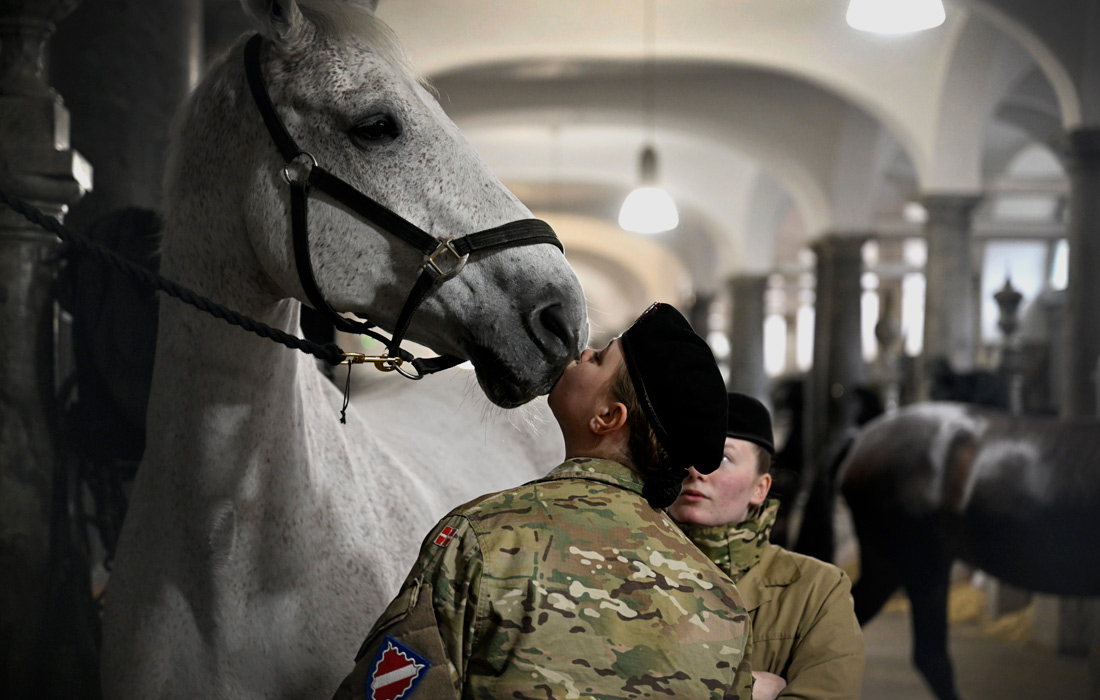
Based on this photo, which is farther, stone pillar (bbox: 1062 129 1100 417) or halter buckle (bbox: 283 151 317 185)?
stone pillar (bbox: 1062 129 1100 417)

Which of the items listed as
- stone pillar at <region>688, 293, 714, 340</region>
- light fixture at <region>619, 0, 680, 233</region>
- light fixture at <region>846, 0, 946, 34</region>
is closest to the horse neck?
light fixture at <region>846, 0, 946, 34</region>

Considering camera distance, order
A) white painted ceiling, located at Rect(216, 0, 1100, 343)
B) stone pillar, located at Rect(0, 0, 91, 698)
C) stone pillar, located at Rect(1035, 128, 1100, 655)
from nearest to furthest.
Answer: stone pillar, located at Rect(0, 0, 91, 698) → stone pillar, located at Rect(1035, 128, 1100, 655) → white painted ceiling, located at Rect(216, 0, 1100, 343)

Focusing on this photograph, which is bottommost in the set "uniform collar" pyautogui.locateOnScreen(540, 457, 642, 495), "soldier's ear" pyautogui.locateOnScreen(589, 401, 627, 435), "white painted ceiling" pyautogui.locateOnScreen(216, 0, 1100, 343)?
"uniform collar" pyautogui.locateOnScreen(540, 457, 642, 495)

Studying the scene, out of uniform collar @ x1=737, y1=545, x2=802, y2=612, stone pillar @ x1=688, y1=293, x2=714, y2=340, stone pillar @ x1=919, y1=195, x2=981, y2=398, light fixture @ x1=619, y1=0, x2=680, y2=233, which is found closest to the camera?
uniform collar @ x1=737, y1=545, x2=802, y2=612

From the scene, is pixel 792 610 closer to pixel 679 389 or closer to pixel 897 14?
pixel 679 389

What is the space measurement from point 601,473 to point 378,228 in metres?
0.57

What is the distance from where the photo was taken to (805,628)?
1889 millimetres

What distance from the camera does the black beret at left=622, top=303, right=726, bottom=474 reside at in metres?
1.49

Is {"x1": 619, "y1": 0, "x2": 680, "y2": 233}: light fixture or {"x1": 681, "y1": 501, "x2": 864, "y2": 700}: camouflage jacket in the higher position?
{"x1": 619, "y1": 0, "x2": 680, "y2": 233}: light fixture

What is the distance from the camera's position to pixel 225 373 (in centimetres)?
180

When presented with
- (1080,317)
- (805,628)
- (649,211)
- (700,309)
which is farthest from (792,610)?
(700,309)

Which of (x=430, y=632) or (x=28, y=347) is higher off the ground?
(x=28, y=347)

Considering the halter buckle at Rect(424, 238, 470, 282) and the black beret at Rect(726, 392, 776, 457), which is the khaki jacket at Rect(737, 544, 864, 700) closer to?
the black beret at Rect(726, 392, 776, 457)

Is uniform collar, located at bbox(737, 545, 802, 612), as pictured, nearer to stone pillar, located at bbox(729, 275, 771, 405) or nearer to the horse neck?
the horse neck
